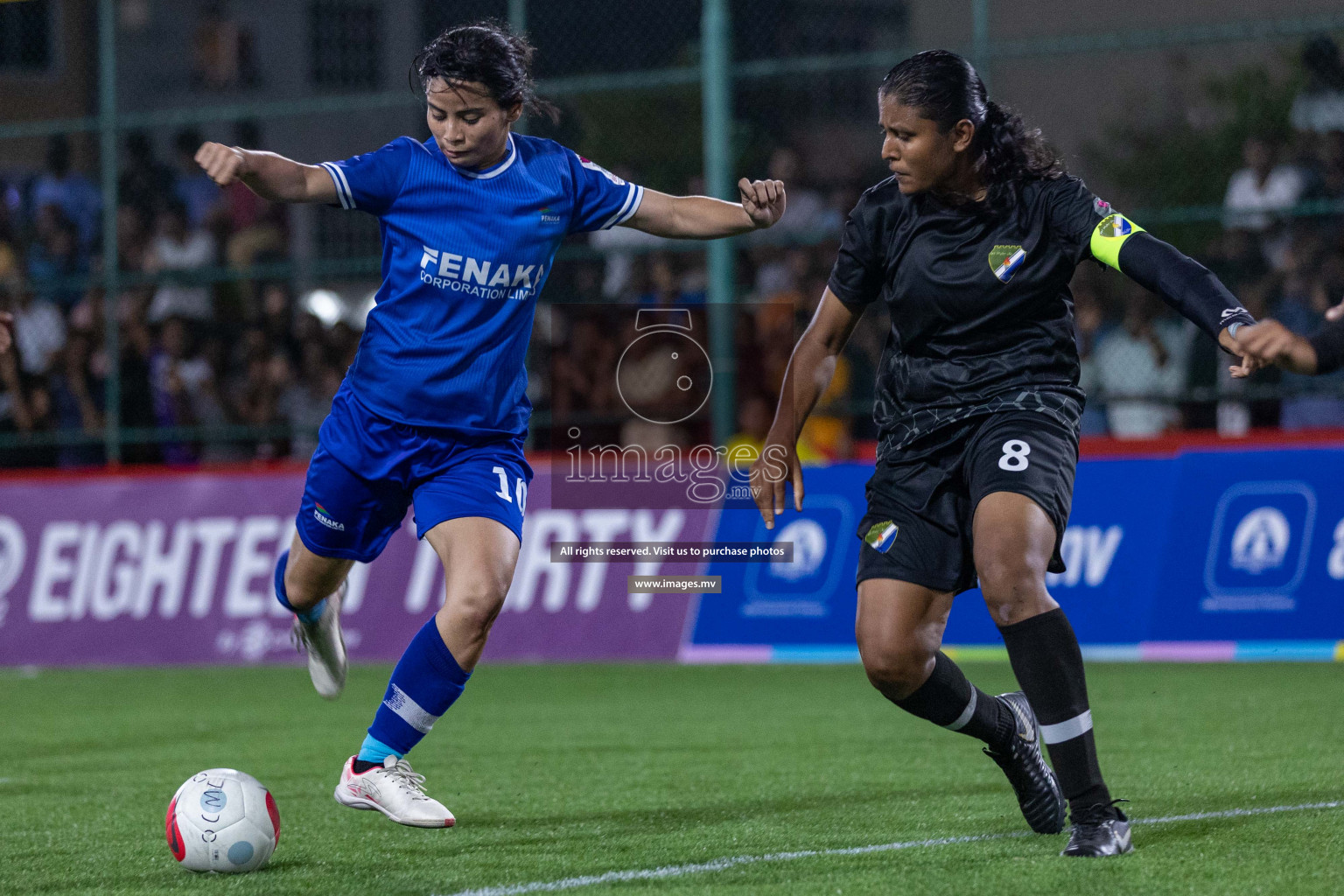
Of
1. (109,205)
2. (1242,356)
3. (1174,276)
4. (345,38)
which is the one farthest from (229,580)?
(345,38)

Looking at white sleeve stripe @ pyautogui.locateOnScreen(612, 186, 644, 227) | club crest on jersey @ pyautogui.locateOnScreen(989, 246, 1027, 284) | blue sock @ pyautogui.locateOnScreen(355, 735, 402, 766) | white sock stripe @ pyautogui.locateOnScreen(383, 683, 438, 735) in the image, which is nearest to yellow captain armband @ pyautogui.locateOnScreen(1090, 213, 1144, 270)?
club crest on jersey @ pyautogui.locateOnScreen(989, 246, 1027, 284)

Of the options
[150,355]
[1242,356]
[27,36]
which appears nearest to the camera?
[1242,356]

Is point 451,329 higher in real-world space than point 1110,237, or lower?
lower

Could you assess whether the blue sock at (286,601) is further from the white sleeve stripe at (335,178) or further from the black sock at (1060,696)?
the black sock at (1060,696)

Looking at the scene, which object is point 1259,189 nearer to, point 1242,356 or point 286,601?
point 286,601

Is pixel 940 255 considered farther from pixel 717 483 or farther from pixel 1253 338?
pixel 717 483

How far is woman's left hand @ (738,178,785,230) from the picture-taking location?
5301 millimetres

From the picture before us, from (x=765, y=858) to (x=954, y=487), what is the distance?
107cm

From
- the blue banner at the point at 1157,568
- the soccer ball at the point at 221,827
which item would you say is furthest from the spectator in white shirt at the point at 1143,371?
the soccer ball at the point at 221,827

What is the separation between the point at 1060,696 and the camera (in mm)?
4352

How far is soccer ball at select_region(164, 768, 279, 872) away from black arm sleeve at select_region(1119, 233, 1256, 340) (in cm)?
257

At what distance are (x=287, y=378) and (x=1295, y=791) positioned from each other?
355 inches

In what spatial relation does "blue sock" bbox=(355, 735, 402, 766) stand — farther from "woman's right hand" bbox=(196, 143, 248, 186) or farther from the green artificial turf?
"woman's right hand" bbox=(196, 143, 248, 186)

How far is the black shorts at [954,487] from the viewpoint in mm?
4430
